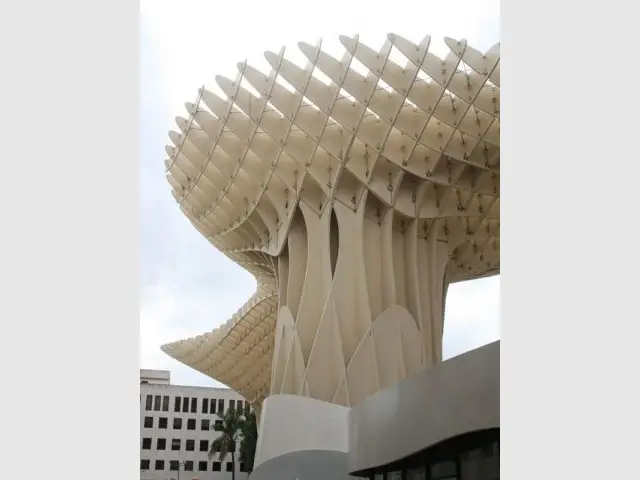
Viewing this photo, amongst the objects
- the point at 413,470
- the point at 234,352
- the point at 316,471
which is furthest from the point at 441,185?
the point at 234,352

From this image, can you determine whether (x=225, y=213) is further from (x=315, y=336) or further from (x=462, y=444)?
(x=462, y=444)

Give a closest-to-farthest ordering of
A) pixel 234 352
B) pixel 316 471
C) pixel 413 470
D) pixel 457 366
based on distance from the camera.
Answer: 1. pixel 457 366
2. pixel 413 470
3. pixel 316 471
4. pixel 234 352

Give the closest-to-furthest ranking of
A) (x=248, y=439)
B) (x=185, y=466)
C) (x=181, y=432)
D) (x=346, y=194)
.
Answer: (x=346, y=194), (x=248, y=439), (x=185, y=466), (x=181, y=432)

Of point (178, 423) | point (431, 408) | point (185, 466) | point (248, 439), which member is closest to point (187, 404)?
point (178, 423)

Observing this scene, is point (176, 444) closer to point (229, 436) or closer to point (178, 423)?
point (178, 423)

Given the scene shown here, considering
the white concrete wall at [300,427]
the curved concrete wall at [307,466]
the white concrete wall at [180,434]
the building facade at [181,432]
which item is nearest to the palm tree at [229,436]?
the white concrete wall at [180,434]

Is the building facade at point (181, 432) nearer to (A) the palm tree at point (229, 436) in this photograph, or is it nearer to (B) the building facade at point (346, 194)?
(A) the palm tree at point (229, 436)

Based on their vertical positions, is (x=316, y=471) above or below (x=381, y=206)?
below

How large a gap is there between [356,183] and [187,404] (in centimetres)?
5881

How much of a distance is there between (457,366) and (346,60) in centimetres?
1934

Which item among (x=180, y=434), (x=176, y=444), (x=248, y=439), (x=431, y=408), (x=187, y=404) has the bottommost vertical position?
(x=176, y=444)

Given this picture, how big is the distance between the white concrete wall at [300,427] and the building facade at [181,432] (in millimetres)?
54852

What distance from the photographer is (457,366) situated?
8047 mm

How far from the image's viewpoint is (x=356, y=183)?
→ 27859mm
